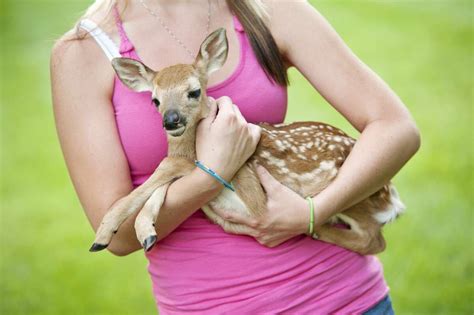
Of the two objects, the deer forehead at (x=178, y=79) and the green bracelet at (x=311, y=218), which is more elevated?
the deer forehead at (x=178, y=79)

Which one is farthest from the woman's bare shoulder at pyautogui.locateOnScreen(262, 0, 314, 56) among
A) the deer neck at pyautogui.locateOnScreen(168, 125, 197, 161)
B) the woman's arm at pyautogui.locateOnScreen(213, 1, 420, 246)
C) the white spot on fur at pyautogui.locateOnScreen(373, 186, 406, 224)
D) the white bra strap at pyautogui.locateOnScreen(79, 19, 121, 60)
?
the white spot on fur at pyautogui.locateOnScreen(373, 186, 406, 224)

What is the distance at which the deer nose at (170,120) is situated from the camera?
2227 millimetres

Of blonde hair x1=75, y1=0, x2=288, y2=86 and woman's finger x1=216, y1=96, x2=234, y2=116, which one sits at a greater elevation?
blonde hair x1=75, y1=0, x2=288, y2=86

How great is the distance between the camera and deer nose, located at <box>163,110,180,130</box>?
2227 millimetres

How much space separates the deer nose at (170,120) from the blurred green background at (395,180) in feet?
3.45

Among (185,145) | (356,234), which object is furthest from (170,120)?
(356,234)

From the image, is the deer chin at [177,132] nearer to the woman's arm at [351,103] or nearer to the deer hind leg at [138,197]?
the deer hind leg at [138,197]

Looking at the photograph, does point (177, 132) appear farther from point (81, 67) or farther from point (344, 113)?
point (344, 113)

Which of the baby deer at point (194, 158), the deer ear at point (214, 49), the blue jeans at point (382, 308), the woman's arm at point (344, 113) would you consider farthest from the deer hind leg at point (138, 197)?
the blue jeans at point (382, 308)

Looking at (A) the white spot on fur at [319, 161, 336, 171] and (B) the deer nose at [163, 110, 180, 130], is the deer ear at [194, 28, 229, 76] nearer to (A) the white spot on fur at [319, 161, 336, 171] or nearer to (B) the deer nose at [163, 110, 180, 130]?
(B) the deer nose at [163, 110, 180, 130]

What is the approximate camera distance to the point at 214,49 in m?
2.33

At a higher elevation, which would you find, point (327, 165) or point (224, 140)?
point (224, 140)

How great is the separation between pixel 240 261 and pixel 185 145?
40cm

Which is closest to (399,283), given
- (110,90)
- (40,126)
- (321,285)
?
(321,285)
